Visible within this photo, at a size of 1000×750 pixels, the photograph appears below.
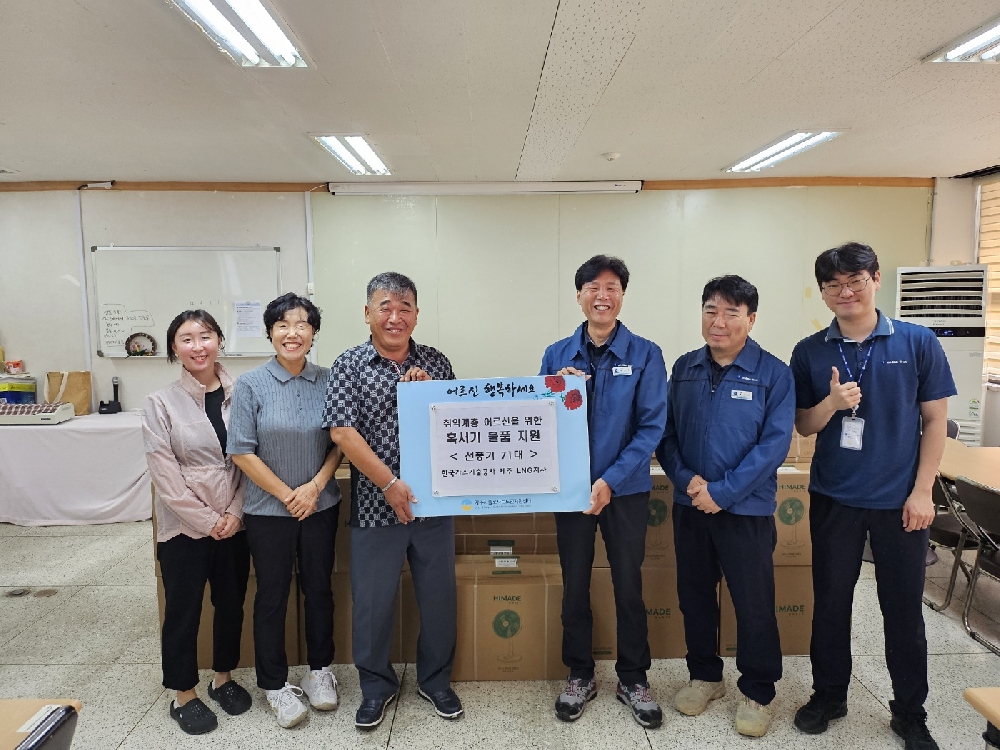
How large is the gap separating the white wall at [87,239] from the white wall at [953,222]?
545 cm

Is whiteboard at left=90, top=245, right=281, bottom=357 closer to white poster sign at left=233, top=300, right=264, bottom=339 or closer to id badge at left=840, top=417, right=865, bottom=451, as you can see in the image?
white poster sign at left=233, top=300, right=264, bottom=339

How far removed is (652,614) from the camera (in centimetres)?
257

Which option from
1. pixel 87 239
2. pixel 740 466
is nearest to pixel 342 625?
pixel 740 466

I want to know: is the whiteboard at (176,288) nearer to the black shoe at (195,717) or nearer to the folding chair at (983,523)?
the black shoe at (195,717)

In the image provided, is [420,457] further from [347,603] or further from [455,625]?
[347,603]

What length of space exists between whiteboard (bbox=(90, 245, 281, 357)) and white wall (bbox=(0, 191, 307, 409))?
0.25 ft

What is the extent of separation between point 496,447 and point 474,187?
11.2 feet

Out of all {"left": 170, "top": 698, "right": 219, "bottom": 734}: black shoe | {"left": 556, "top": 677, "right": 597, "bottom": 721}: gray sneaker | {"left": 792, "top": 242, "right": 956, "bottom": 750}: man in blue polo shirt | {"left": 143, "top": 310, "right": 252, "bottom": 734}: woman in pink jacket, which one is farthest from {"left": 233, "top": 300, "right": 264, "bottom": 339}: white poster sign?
{"left": 792, "top": 242, "right": 956, "bottom": 750}: man in blue polo shirt

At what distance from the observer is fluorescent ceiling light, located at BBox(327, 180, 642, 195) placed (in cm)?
493

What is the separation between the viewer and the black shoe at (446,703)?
2.20 meters

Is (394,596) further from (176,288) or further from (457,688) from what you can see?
(176,288)

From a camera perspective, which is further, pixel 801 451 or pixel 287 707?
pixel 801 451

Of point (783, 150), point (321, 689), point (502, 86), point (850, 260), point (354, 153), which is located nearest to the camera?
point (850, 260)

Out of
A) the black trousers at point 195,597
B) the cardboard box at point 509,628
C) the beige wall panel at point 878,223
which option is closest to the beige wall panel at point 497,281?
the beige wall panel at point 878,223
